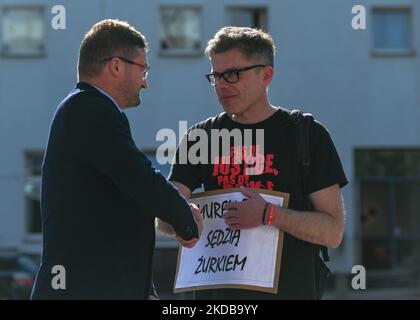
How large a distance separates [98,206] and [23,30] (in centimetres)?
1960

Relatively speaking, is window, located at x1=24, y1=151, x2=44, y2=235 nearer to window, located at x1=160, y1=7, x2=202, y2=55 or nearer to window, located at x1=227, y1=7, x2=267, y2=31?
window, located at x1=160, y1=7, x2=202, y2=55

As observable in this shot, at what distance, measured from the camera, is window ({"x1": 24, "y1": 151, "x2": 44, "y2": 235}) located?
72.3 feet

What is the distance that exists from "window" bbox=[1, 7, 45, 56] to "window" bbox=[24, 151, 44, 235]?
266 cm

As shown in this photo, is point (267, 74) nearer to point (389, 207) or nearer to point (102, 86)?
point (102, 86)

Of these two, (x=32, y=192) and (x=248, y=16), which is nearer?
(x=32, y=192)

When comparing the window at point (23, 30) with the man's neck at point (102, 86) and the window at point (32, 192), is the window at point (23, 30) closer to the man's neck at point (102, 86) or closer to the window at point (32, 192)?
the window at point (32, 192)

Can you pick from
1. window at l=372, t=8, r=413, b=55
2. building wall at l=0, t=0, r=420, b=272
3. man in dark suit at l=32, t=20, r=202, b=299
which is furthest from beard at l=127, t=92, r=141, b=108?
window at l=372, t=8, r=413, b=55

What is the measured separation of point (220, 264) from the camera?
13.1 feet

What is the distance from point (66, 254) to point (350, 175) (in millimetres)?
19338

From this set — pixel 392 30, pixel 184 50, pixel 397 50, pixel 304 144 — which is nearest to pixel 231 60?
pixel 304 144

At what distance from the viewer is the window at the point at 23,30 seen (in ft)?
72.6

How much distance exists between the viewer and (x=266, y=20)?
883 inches

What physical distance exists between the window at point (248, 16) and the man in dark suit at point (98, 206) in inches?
759

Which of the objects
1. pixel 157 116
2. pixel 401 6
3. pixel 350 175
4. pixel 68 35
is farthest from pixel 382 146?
pixel 68 35
